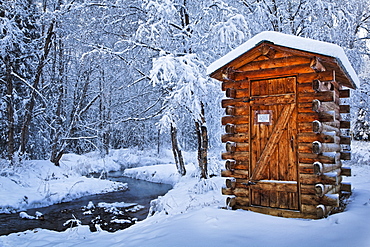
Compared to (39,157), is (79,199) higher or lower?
lower

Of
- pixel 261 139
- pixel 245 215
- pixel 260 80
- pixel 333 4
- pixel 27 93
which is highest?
pixel 333 4

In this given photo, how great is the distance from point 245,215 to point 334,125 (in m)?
3.61

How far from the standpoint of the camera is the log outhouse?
5.99 metres

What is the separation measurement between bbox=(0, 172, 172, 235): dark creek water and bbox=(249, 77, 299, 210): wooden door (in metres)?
4.35

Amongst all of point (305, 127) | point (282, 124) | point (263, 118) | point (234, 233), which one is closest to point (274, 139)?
point (282, 124)

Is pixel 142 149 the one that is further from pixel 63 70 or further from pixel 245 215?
pixel 245 215

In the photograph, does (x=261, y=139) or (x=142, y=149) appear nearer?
(x=261, y=139)

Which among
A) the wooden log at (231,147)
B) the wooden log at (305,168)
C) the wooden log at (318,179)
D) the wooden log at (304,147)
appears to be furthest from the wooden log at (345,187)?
the wooden log at (231,147)

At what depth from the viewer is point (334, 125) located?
24.9 ft

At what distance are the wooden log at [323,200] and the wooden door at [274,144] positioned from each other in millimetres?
188

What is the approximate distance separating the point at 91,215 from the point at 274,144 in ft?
25.5

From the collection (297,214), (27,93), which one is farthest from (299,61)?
(27,93)

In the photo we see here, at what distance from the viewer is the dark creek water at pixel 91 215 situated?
9422mm

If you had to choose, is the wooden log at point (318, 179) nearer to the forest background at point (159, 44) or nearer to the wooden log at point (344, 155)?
the wooden log at point (344, 155)
